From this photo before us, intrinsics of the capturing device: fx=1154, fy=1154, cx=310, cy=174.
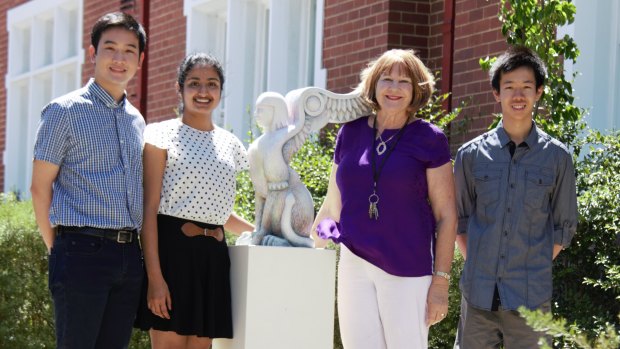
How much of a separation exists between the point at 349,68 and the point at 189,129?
4618 mm

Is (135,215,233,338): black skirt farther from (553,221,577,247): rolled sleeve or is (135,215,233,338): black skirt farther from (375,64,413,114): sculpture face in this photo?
(553,221,577,247): rolled sleeve

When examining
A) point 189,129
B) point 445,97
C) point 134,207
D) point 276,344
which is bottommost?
point 276,344

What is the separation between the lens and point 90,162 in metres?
4.58

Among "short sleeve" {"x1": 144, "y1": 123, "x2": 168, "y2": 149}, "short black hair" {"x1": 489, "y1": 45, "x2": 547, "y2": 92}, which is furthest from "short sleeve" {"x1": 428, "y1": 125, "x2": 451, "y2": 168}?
"short sleeve" {"x1": 144, "y1": 123, "x2": 168, "y2": 149}

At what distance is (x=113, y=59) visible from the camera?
4.74m

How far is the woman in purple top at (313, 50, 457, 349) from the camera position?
14.8 ft

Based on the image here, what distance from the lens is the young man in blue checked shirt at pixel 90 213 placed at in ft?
14.7

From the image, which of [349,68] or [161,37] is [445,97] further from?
[161,37]

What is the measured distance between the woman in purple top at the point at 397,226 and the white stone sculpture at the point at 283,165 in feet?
1.30

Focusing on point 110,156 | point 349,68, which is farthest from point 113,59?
point 349,68

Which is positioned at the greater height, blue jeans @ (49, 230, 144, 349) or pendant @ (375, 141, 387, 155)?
pendant @ (375, 141, 387, 155)

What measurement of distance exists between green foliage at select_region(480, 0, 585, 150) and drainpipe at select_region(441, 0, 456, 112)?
2001mm

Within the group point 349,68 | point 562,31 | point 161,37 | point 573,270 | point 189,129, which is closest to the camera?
point 189,129

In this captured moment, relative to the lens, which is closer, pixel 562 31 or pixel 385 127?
pixel 385 127
